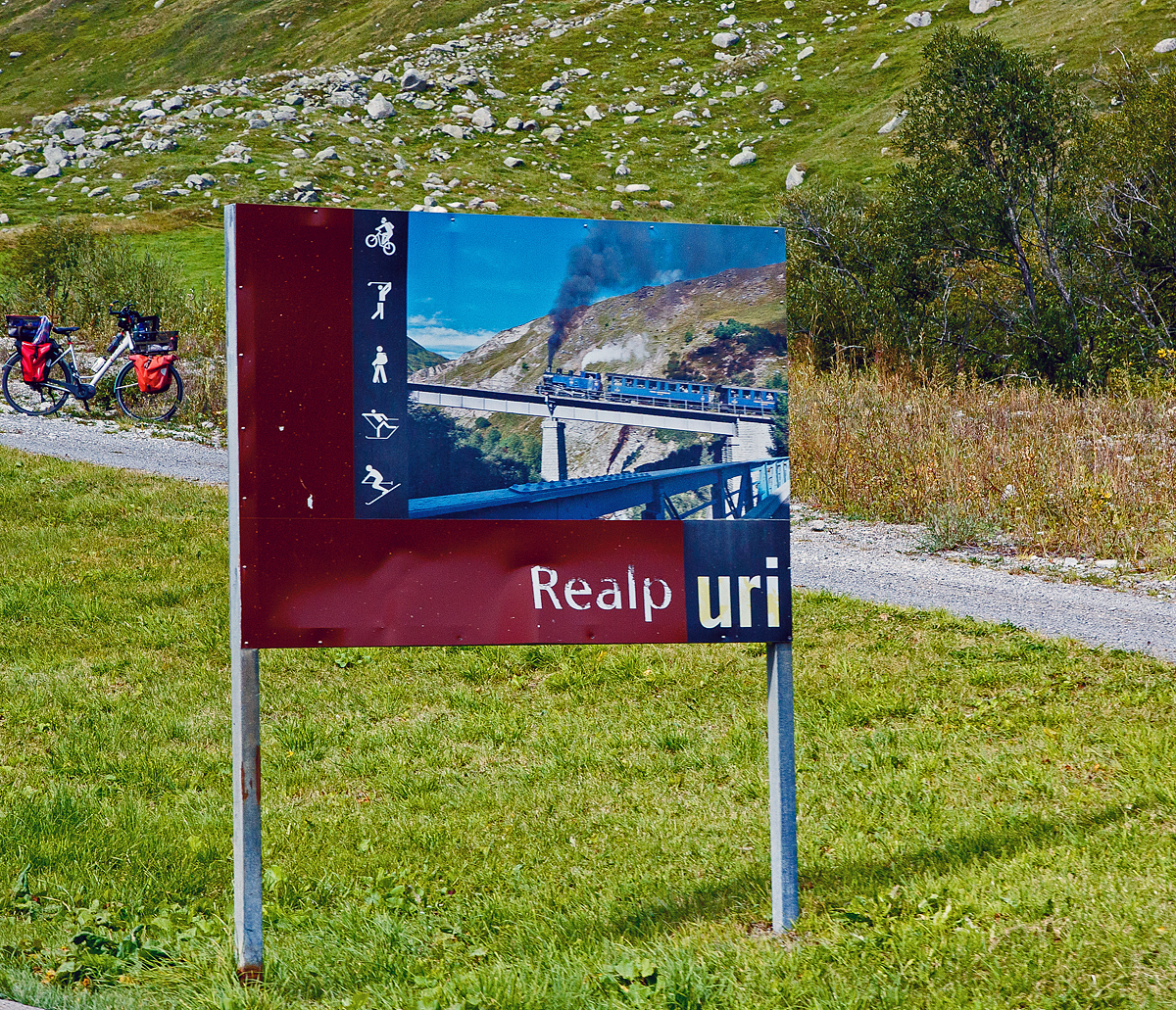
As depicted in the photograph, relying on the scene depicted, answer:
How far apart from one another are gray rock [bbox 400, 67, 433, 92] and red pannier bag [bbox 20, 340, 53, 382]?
4706cm

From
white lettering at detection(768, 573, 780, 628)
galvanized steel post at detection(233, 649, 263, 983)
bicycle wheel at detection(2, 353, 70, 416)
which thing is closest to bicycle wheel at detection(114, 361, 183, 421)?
bicycle wheel at detection(2, 353, 70, 416)

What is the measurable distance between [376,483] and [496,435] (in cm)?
37

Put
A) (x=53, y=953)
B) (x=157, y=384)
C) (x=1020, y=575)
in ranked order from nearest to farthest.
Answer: (x=53, y=953), (x=1020, y=575), (x=157, y=384)

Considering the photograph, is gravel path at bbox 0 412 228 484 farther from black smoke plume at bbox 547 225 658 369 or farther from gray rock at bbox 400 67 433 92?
gray rock at bbox 400 67 433 92

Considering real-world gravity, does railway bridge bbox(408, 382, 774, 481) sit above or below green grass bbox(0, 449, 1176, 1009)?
above

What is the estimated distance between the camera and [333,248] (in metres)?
3.06

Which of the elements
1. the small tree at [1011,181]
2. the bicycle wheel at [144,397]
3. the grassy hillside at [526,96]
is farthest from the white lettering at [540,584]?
the grassy hillside at [526,96]

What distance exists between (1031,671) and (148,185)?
134 feet

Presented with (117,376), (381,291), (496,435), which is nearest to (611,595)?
(496,435)

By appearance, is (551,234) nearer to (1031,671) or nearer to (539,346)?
(539,346)

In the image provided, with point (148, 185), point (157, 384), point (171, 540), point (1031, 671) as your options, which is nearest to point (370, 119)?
point (148, 185)

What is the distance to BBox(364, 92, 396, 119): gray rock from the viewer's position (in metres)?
52.7

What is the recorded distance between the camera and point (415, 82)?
57906mm

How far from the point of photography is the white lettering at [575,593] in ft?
10.4
